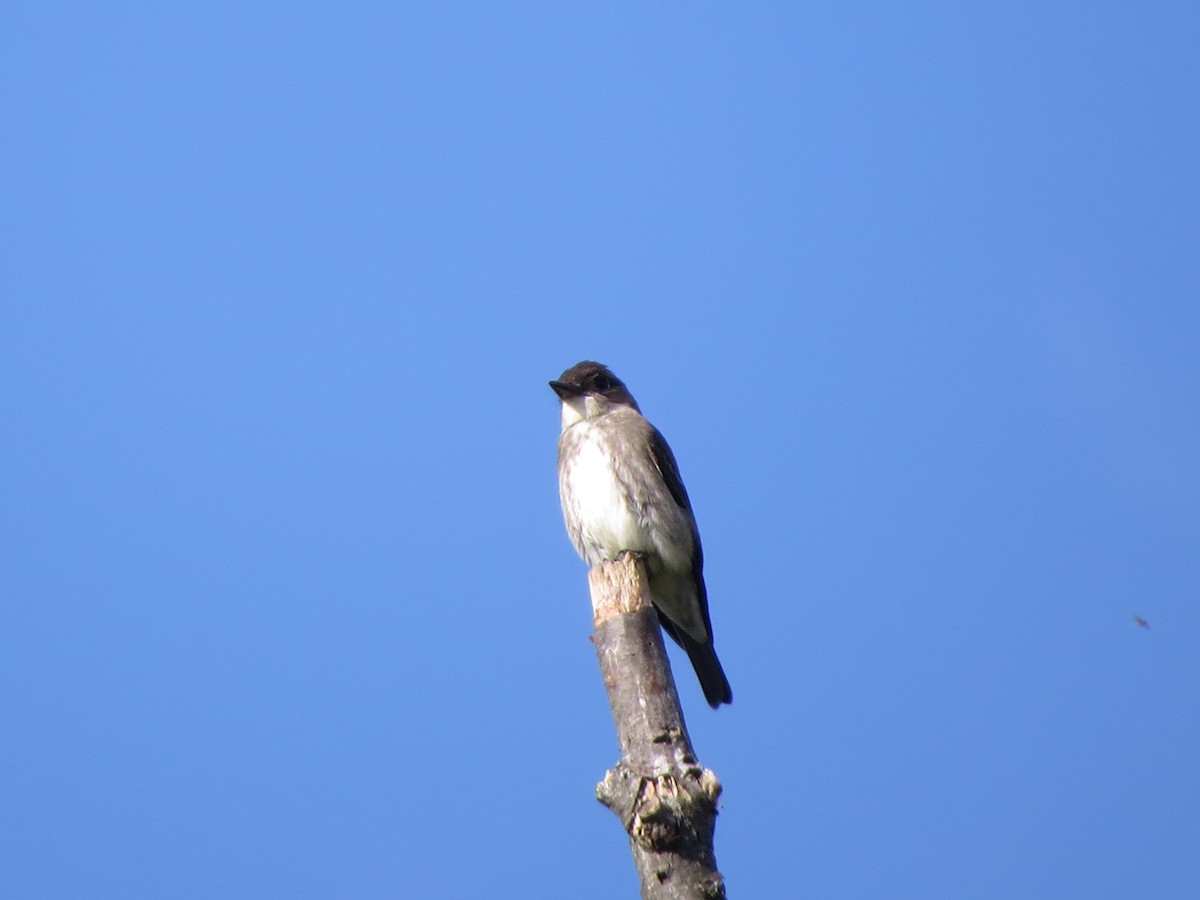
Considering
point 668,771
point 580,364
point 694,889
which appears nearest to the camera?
point 694,889

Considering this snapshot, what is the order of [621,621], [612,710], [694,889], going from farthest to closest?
[621,621]
[612,710]
[694,889]

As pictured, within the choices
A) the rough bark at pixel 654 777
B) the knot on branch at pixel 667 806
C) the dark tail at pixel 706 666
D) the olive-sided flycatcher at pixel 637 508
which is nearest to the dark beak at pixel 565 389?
the olive-sided flycatcher at pixel 637 508

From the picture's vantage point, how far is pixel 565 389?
970cm

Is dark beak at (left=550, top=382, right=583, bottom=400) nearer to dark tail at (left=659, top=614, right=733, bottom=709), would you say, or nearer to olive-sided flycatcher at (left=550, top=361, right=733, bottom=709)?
olive-sided flycatcher at (left=550, top=361, right=733, bottom=709)

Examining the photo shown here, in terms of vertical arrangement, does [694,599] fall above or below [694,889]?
above

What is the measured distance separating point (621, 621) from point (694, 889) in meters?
1.60

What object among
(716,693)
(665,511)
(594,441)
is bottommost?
(716,693)

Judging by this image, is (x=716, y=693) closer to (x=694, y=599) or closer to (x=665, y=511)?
(x=694, y=599)

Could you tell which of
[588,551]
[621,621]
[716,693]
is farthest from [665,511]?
[621,621]

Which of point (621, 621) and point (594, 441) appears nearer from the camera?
point (621, 621)

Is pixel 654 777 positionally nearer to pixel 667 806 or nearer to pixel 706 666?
pixel 667 806

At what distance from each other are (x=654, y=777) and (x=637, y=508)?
3647mm

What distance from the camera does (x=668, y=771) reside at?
17.7 ft

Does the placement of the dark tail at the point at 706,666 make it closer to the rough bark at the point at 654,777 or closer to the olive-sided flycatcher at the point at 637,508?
the olive-sided flycatcher at the point at 637,508
